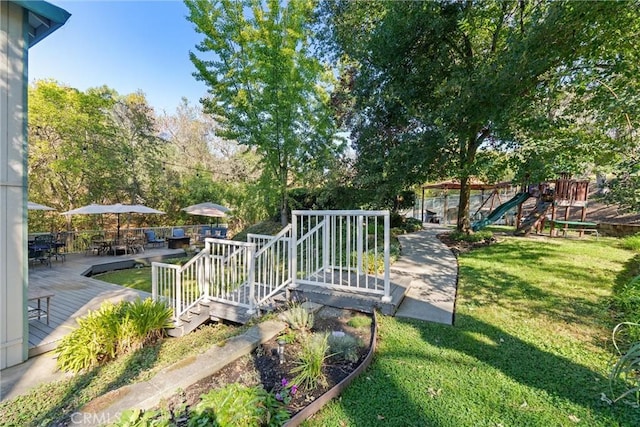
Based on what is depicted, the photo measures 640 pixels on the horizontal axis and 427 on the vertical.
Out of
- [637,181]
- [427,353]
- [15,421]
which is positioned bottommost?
[15,421]

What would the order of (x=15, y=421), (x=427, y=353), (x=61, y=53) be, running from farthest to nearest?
(x=61, y=53)
(x=427, y=353)
(x=15, y=421)

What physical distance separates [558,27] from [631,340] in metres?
4.84

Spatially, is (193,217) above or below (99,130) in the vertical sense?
below

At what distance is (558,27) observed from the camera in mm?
4812

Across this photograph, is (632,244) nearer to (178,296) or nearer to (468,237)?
(468,237)

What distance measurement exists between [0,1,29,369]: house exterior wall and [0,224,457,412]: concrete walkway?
42cm

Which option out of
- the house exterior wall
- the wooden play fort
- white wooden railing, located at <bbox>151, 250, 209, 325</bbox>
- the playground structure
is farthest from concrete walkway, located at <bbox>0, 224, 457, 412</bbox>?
the wooden play fort

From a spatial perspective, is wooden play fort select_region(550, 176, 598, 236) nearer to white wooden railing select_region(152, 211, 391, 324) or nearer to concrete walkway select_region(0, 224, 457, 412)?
concrete walkway select_region(0, 224, 457, 412)

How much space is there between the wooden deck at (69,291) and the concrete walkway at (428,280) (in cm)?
495

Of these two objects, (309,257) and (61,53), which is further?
(61,53)

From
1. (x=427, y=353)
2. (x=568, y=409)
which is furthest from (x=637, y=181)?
(x=427, y=353)

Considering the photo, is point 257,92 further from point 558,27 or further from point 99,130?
point 99,130

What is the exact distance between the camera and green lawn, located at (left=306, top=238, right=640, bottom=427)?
217 centimetres

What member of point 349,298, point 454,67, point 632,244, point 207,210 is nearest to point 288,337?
point 349,298
